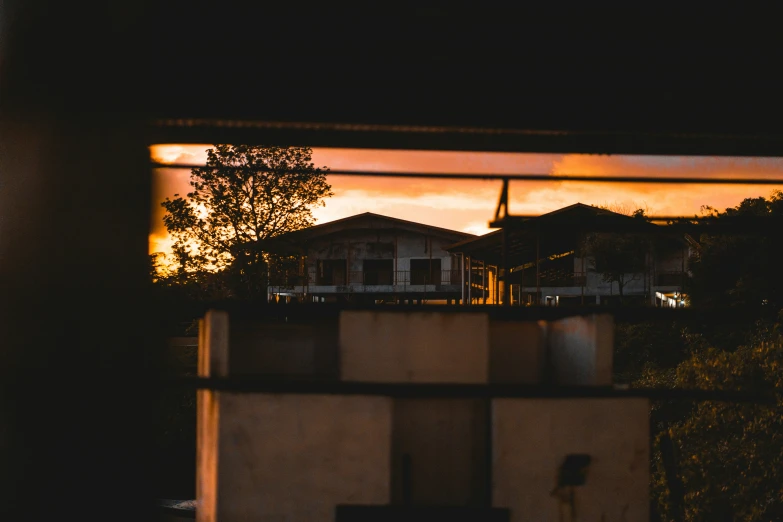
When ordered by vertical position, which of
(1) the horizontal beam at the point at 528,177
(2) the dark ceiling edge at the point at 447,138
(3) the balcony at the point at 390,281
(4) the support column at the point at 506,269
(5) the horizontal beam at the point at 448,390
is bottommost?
(5) the horizontal beam at the point at 448,390

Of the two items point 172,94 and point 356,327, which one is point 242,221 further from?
point 172,94

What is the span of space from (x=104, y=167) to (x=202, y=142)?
553 millimetres

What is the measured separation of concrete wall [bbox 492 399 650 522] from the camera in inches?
172

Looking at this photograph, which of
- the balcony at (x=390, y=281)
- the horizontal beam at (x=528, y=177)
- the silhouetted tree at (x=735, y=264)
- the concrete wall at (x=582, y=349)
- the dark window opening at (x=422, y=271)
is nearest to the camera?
the horizontal beam at (x=528, y=177)

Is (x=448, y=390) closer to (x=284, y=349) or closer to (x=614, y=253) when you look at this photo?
(x=284, y=349)

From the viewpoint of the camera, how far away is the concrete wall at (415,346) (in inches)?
196

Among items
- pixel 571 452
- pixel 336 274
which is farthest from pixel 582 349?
pixel 336 274

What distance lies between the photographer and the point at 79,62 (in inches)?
89.0

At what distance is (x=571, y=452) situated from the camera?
449cm

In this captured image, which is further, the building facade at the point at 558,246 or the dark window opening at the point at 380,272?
the dark window opening at the point at 380,272

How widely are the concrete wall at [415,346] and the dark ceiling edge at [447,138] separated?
91.9 inches

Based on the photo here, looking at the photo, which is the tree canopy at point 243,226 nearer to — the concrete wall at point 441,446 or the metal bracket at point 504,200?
the concrete wall at point 441,446

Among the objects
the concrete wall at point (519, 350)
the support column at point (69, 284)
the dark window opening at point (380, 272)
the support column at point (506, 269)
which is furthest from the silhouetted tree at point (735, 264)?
the dark window opening at point (380, 272)

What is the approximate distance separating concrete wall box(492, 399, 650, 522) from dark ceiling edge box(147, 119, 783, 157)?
2.06m
